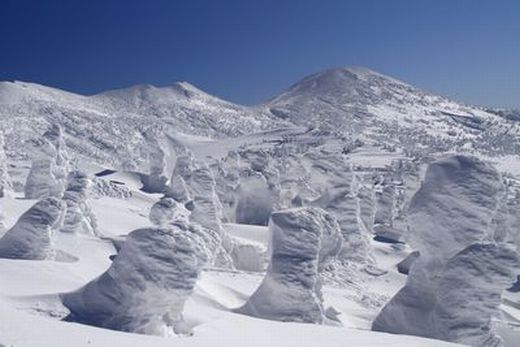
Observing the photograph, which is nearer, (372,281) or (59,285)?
(59,285)

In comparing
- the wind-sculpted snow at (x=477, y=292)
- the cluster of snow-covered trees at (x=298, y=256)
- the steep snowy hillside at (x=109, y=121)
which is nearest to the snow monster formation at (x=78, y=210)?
the cluster of snow-covered trees at (x=298, y=256)

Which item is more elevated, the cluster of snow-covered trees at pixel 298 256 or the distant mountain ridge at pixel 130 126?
the distant mountain ridge at pixel 130 126

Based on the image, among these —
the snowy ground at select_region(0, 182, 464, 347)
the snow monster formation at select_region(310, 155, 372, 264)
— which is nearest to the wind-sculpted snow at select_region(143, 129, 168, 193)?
the snow monster formation at select_region(310, 155, 372, 264)

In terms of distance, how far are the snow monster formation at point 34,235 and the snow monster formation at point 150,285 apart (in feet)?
21.1

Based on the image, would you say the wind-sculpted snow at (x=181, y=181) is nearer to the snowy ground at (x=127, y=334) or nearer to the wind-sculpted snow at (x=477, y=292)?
the snowy ground at (x=127, y=334)

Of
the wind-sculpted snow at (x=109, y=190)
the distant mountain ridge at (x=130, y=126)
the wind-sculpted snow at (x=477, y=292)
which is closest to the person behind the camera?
the wind-sculpted snow at (x=477, y=292)

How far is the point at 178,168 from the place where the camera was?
58.5m

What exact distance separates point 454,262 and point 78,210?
635 inches

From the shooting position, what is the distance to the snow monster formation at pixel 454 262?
18.9 metres

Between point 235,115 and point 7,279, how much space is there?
18032 cm

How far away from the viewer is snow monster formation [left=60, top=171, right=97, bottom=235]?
26344mm

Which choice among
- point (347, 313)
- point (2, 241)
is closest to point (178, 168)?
point (347, 313)

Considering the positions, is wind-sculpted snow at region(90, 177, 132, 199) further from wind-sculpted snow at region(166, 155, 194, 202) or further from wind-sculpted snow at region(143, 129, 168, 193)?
wind-sculpted snow at region(143, 129, 168, 193)

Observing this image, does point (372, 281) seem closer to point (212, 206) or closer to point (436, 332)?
point (212, 206)
